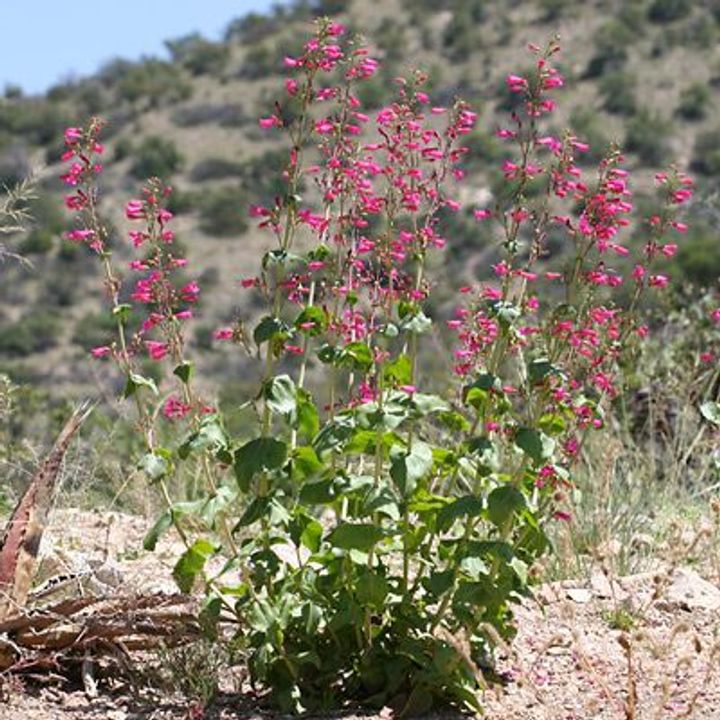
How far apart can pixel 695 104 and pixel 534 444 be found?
31020mm

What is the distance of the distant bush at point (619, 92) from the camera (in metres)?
34.7

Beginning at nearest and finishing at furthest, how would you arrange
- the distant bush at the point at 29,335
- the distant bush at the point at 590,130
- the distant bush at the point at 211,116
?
1. the distant bush at the point at 29,335
2. the distant bush at the point at 590,130
3. the distant bush at the point at 211,116

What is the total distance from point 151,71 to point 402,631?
39.1 metres

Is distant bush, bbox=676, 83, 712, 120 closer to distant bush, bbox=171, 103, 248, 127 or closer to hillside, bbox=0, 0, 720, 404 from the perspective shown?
hillside, bbox=0, 0, 720, 404

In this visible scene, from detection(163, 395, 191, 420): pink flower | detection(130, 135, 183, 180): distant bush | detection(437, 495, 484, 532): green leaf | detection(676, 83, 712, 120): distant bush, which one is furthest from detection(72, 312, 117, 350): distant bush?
detection(437, 495, 484, 532): green leaf

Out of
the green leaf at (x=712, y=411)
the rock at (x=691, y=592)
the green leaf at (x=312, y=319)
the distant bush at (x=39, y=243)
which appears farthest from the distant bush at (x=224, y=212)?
the green leaf at (x=312, y=319)

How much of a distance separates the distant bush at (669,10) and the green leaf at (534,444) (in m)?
36.0

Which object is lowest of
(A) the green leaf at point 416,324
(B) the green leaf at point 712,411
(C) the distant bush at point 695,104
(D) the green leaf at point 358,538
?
(C) the distant bush at point 695,104

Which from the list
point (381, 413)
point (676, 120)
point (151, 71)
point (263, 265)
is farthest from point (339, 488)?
point (151, 71)

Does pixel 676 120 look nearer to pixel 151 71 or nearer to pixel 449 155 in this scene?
pixel 151 71

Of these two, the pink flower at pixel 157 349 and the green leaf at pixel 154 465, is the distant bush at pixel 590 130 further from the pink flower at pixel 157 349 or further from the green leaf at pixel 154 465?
the green leaf at pixel 154 465

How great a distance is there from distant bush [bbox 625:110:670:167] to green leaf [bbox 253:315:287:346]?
28229 millimetres

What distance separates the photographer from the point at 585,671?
4.57m

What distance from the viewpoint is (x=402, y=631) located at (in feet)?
15.1
